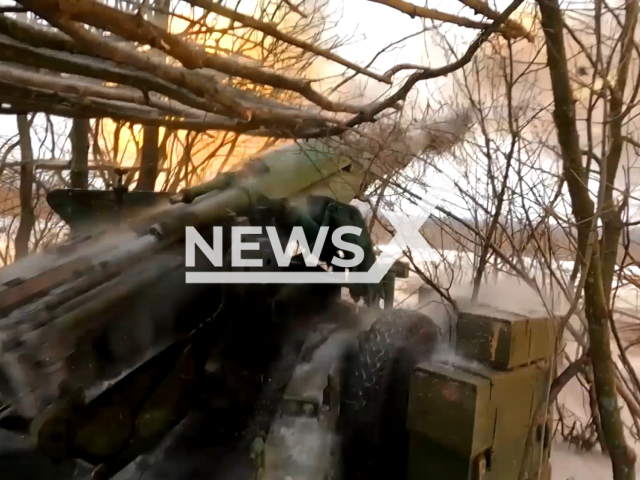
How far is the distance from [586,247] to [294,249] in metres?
0.87

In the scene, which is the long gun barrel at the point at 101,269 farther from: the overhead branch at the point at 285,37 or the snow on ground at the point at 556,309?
the snow on ground at the point at 556,309

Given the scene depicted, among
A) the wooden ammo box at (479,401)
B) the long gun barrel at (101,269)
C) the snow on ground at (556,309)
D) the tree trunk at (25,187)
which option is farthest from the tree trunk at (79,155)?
the wooden ammo box at (479,401)

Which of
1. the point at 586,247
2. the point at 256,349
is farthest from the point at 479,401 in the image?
the point at 256,349

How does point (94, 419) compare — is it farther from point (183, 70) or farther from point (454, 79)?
point (454, 79)

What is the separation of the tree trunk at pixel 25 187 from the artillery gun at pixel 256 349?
82 centimetres

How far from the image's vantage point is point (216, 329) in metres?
1.81

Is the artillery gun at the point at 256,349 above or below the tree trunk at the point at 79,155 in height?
below

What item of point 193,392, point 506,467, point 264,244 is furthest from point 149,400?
point 506,467

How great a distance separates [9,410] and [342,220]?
1065 millimetres

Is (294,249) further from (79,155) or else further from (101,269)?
(79,155)

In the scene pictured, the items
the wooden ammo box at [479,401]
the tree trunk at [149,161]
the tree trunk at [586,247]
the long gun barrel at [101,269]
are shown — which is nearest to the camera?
the long gun barrel at [101,269]

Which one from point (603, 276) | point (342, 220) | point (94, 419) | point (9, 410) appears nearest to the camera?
point (9, 410)

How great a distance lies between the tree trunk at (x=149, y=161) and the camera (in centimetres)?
282

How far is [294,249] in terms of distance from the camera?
195 cm
